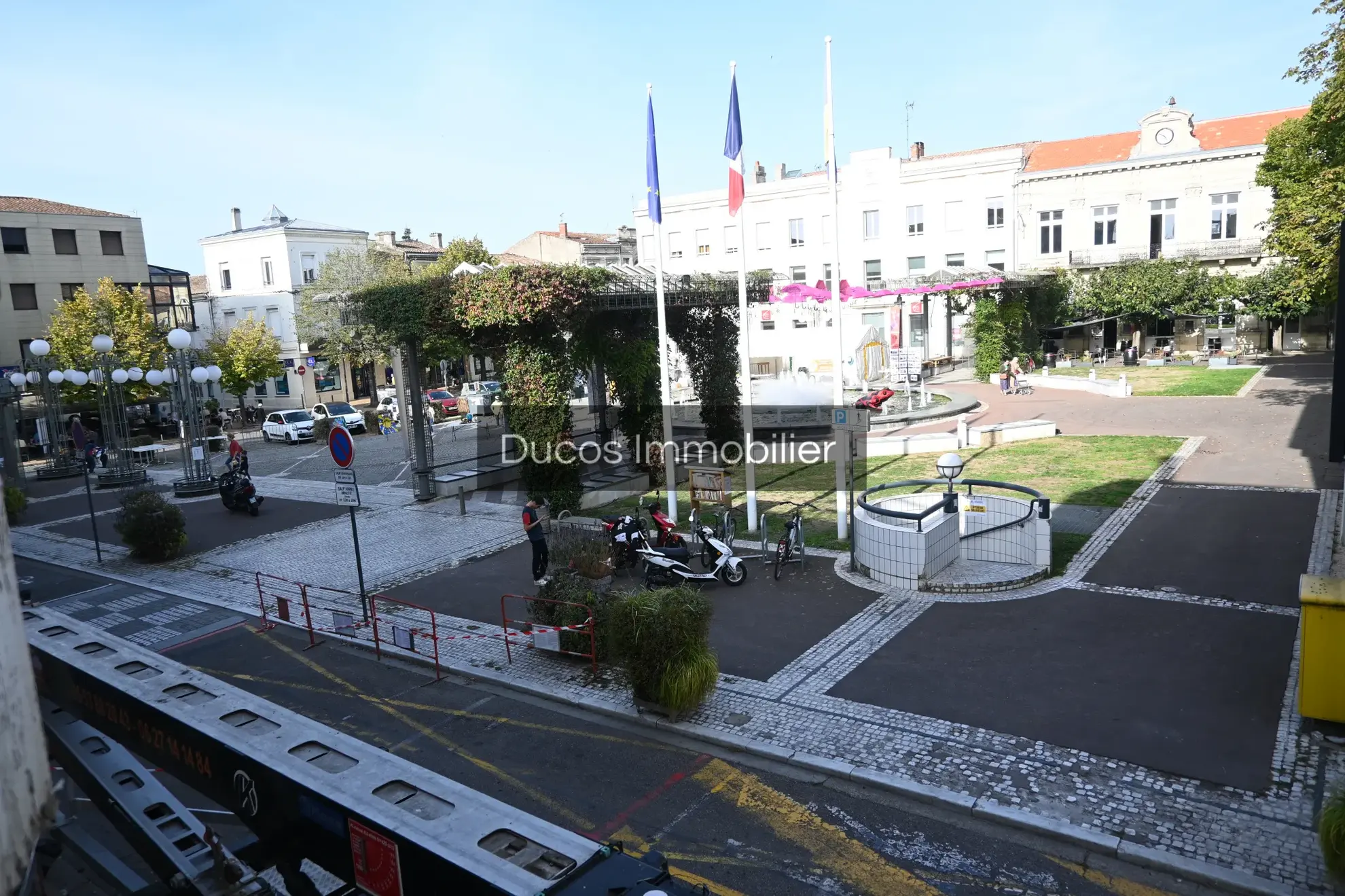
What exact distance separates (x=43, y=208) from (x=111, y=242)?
2891mm

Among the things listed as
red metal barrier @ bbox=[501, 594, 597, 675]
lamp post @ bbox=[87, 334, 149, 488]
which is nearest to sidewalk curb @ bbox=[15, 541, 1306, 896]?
red metal barrier @ bbox=[501, 594, 597, 675]

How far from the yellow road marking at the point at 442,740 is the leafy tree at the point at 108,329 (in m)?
28.6

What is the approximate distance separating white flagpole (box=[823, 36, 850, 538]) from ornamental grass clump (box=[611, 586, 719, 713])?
595 cm

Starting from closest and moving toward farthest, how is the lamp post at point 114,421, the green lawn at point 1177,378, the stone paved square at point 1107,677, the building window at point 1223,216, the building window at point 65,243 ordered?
1. the stone paved square at point 1107,677
2. the lamp post at point 114,421
3. the green lawn at point 1177,378
4. the building window at point 65,243
5. the building window at point 1223,216

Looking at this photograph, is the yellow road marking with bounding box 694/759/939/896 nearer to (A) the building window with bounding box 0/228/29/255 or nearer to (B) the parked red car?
(B) the parked red car

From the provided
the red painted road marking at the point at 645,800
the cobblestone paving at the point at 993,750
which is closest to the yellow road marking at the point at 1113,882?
the cobblestone paving at the point at 993,750

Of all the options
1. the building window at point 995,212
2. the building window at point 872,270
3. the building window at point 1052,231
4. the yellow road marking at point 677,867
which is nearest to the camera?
the yellow road marking at point 677,867

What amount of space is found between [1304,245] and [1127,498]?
8920 mm

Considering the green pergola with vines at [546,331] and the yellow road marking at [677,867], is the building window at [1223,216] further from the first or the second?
the yellow road marking at [677,867]

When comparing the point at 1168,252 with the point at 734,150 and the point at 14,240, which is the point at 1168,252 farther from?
the point at 14,240

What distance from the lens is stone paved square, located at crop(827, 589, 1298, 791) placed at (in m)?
7.65

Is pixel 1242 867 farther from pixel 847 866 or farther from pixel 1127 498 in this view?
pixel 1127 498

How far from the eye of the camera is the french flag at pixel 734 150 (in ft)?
44.8

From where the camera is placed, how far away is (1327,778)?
6.87 m
